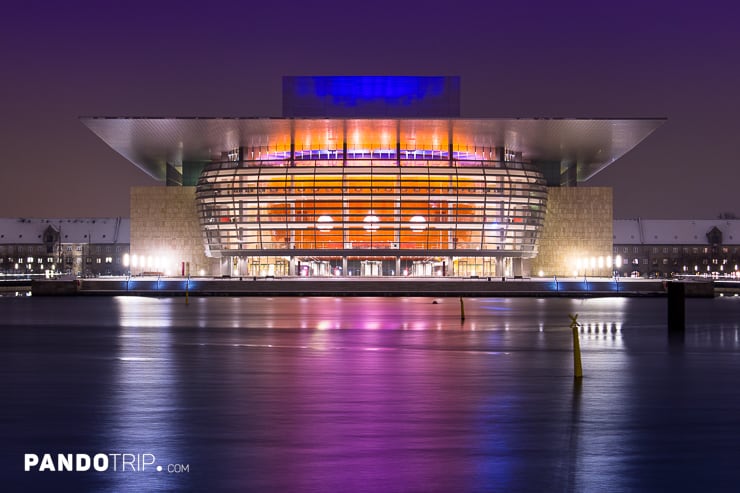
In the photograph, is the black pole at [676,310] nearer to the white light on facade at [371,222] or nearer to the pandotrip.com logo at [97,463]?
the pandotrip.com logo at [97,463]

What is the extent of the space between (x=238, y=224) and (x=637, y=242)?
244 ft

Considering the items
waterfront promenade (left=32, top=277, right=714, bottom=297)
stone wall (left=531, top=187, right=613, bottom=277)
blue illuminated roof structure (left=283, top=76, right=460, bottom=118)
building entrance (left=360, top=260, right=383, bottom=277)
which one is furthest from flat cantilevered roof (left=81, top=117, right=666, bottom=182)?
waterfront promenade (left=32, top=277, right=714, bottom=297)

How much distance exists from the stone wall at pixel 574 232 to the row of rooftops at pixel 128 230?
165 ft

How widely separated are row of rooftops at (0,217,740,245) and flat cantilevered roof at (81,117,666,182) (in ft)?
172

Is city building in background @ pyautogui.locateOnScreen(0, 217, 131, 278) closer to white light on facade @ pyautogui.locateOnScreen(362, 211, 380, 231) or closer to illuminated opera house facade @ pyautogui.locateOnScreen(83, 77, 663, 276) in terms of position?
illuminated opera house facade @ pyautogui.locateOnScreen(83, 77, 663, 276)

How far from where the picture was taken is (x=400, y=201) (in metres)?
88.3

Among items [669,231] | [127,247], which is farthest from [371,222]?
[669,231]

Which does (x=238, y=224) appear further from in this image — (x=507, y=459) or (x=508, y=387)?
(x=507, y=459)

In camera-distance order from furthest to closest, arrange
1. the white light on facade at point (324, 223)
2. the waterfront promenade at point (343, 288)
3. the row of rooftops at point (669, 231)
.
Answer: the row of rooftops at point (669, 231)
the white light on facade at point (324, 223)
the waterfront promenade at point (343, 288)

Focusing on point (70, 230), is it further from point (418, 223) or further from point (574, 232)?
point (574, 232)

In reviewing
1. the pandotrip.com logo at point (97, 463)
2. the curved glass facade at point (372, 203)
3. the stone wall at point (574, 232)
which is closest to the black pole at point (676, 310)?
the pandotrip.com logo at point (97, 463)

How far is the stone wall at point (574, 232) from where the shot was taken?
9538cm

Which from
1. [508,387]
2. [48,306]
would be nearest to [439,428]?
[508,387]

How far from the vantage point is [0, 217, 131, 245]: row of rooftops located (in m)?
150
